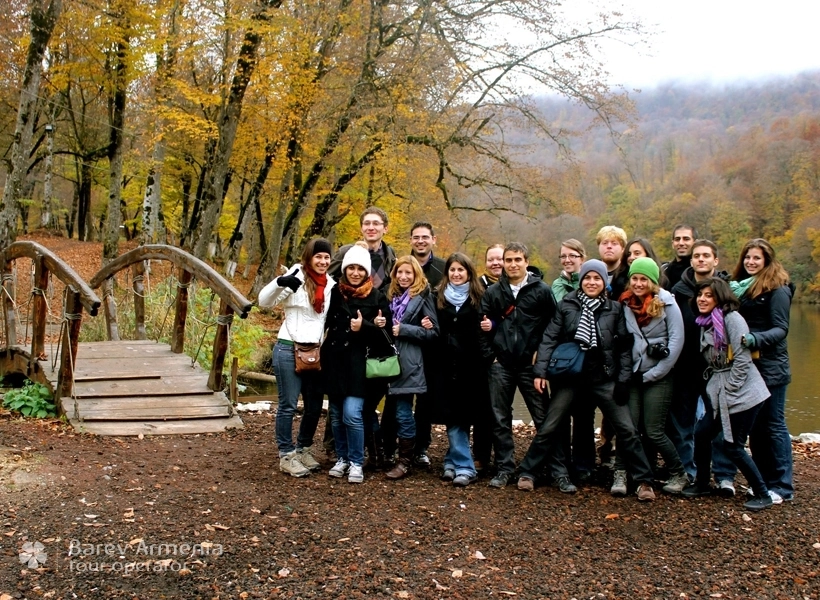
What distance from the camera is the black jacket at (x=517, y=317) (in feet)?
16.0

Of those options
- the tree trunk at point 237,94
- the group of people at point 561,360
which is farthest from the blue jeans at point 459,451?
the tree trunk at point 237,94

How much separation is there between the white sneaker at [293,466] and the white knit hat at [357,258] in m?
1.36

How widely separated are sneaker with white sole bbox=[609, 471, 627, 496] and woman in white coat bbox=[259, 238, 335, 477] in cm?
208

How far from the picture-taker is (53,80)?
15.9 metres

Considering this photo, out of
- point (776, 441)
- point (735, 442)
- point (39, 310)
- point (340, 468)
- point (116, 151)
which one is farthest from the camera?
point (116, 151)

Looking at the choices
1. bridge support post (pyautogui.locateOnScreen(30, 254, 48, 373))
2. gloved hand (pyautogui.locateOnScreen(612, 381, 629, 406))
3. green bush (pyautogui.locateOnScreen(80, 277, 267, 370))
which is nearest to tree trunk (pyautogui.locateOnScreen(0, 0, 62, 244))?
green bush (pyautogui.locateOnScreen(80, 277, 267, 370))

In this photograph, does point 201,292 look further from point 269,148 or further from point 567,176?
point 567,176

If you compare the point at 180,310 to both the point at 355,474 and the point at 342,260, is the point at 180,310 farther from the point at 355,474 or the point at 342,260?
the point at 355,474


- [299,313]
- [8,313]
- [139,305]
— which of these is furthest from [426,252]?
[8,313]

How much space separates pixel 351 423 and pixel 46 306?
4.51 meters

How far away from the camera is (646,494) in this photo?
466 centimetres

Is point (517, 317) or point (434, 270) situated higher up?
point (434, 270)

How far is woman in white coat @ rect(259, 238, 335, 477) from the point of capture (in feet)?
16.1

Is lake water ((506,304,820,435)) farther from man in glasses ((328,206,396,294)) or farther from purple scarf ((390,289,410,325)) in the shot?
purple scarf ((390,289,410,325))
